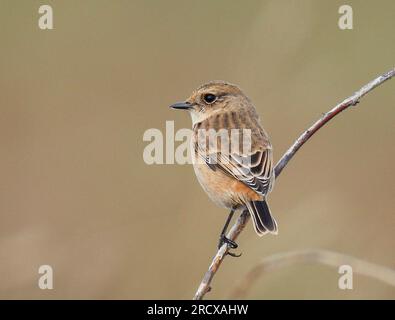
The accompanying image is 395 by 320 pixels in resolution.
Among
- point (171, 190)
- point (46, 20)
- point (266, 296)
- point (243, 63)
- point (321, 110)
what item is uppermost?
point (46, 20)

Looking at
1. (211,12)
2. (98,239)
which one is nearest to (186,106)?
(98,239)

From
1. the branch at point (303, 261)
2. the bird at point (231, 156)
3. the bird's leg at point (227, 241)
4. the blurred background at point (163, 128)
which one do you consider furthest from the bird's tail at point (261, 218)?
the branch at point (303, 261)

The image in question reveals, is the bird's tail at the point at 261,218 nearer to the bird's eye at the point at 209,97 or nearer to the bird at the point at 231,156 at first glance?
the bird at the point at 231,156

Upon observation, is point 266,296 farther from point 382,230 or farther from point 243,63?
point 243,63

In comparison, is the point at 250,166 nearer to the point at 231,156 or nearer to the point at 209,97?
the point at 231,156

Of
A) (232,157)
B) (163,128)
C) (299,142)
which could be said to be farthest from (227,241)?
(163,128)
